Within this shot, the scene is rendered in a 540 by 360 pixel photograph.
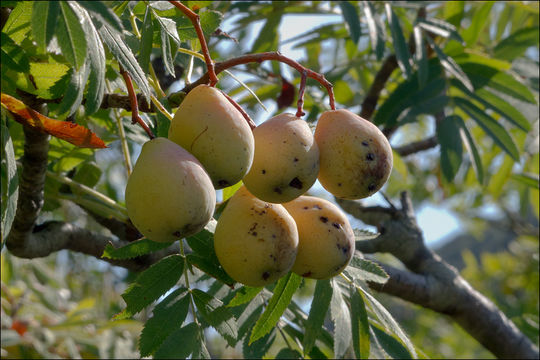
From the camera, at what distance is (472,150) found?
2350mm

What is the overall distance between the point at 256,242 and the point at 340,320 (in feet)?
1.78

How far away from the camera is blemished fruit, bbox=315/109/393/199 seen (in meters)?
1.16

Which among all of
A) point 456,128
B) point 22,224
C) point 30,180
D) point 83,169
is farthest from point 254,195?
point 456,128

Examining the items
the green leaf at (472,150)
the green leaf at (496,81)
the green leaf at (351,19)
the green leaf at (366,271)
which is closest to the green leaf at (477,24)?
the green leaf at (496,81)

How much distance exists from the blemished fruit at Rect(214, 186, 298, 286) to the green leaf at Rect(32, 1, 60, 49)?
0.43m

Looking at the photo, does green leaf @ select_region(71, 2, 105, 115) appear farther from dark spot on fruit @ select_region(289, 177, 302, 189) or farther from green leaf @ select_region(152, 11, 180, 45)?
dark spot on fruit @ select_region(289, 177, 302, 189)

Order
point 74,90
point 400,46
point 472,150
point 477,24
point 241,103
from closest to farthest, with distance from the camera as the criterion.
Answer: point 74,90
point 400,46
point 472,150
point 241,103
point 477,24

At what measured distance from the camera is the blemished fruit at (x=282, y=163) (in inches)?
43.4

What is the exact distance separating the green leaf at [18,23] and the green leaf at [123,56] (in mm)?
161

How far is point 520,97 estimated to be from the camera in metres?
2.38

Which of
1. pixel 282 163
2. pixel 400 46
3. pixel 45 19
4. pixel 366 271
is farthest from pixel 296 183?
pixel 400 46

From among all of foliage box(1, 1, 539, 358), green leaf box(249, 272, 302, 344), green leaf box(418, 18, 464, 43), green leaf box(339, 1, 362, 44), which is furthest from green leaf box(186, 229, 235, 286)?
green leaf box(418, 18, 464, 43)

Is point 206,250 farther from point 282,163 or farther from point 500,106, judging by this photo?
point 500,106

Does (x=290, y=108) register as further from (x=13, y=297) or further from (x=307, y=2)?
(x=13, y=297)
